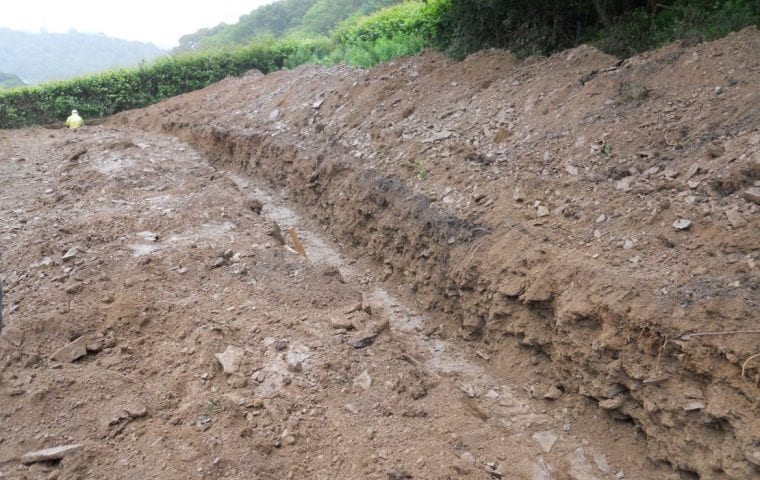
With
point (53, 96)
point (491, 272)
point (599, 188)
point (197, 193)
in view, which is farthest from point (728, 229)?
point (53, 96)

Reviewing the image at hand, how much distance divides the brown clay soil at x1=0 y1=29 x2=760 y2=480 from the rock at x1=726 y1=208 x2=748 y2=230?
2cm

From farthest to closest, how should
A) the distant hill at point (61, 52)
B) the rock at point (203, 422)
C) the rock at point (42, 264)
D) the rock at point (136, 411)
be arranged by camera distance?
the distant hill at point (61, 52)
the rock at point (42, 264)
the rock at point (136, 411)
the rock at point (203, 422)

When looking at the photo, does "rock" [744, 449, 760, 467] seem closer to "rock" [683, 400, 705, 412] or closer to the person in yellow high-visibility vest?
"rock" [683, 400, 705, 412]

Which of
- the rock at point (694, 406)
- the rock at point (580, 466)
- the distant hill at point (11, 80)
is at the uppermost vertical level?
the distant hill at point (11, 80)

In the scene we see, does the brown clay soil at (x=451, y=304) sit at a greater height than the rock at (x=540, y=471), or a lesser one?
greater

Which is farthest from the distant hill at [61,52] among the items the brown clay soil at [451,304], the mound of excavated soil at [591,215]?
the brown clay soil at [451,304]

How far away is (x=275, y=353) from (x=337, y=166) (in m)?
4.52

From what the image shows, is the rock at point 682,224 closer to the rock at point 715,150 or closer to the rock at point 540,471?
the rock at point 715,150

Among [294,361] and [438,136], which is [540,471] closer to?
[294,361]

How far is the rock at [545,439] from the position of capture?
4391 mm

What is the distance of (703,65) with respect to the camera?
19.1 feet

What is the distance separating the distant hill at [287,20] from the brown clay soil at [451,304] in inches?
949

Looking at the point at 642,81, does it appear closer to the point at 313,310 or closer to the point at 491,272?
the point at 491,272

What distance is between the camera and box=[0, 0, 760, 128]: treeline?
23.7ft
